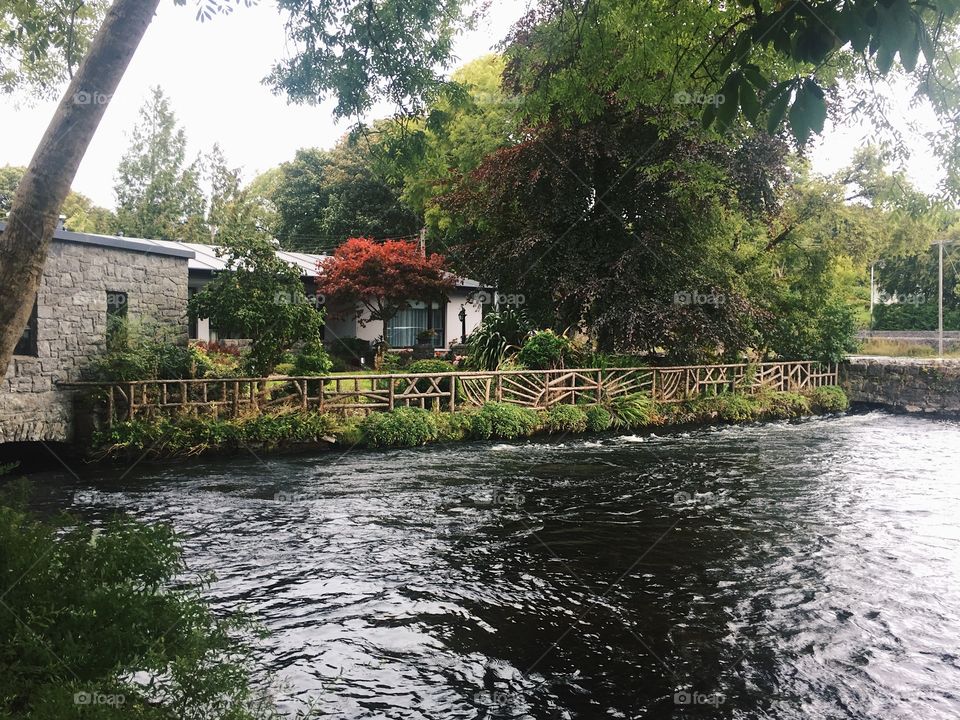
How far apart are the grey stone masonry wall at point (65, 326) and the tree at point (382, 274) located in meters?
7.09

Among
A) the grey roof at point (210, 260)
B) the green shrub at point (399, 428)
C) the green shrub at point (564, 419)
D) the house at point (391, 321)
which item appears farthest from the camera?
the house at point (391, 321)

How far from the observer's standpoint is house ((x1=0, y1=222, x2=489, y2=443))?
1125cm

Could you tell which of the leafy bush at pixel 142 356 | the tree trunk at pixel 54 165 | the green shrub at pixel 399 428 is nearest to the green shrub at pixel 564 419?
the green shrub at pixel 399 428

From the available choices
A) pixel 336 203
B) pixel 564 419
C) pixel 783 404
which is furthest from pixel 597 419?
pixel 336 203

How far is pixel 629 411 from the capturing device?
1764cm

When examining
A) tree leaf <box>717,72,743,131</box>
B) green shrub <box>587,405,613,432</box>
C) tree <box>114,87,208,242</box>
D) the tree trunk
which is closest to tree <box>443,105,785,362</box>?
green shrub <box>587,405,613,432</box>

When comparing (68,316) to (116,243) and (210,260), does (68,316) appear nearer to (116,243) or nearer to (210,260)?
(116,243)

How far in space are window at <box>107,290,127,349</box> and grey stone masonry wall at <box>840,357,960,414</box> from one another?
21.6 m

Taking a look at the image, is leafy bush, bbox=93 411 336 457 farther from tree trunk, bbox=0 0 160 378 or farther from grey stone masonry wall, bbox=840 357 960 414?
grey stone masonry wall, bbox=840 357 960 414

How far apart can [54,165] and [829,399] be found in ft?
74.1

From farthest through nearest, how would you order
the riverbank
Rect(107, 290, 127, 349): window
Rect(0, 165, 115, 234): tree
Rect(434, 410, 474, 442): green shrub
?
1. Rect(0, 165, 115, 234): tree
2. Rect(434, 410, 474, 442): green shrub
3. Rect(107, 290, 127, 349): window
4. the riverbank

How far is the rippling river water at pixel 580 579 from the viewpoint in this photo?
16.6ft

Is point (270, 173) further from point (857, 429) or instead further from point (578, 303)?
point (857, 429)

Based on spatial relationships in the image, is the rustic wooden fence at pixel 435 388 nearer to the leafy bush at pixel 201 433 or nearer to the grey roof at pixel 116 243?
the leafy bush at pixel 201 433
